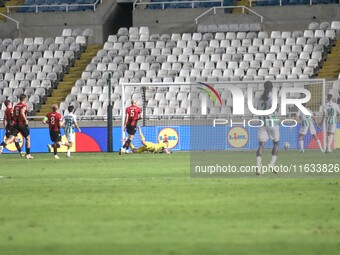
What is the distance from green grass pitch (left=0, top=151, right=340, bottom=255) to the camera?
39.5ft

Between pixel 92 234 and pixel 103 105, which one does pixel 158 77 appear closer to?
pixel 103 105

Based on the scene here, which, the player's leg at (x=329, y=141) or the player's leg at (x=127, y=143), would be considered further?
the player's leg at (x=127, y=143)

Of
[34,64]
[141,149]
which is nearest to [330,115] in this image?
[141,149]

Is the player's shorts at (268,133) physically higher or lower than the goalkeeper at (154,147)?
higher

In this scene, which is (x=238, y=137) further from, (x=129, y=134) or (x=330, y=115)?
(x=129, y=134)

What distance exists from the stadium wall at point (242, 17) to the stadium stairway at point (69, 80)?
2.53 meters

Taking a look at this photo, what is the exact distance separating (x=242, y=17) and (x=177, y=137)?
9.57 meters

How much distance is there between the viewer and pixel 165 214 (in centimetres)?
1546

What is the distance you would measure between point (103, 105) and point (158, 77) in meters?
2.70

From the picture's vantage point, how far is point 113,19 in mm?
52844

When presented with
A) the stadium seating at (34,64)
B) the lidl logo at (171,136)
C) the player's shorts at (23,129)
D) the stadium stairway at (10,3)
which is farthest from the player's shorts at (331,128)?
the stadium stairway at (10,3)

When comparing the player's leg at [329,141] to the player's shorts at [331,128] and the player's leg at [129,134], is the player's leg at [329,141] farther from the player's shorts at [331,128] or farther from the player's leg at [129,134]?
the player's leg at [129,134]

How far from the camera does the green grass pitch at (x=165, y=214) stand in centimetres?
1205

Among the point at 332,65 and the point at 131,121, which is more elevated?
the point at 332,65
